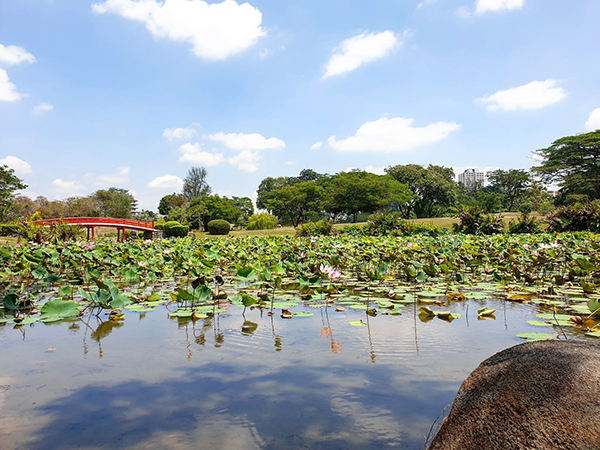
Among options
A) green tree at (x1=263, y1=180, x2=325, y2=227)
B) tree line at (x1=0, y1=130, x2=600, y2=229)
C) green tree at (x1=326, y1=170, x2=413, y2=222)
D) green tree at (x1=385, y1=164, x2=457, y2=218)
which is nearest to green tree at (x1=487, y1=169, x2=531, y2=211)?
tree line at (x1=0, y1=130, x2=600, y2=229)

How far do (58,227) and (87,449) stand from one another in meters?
8.88

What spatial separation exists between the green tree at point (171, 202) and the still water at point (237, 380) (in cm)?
4466

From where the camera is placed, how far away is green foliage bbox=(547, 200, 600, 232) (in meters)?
11.5

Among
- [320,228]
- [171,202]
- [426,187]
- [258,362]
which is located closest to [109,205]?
[171,202]

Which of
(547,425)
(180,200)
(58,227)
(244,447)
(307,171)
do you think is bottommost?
(244,447)

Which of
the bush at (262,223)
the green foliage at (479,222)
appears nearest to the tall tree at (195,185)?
the bush at (262,223)

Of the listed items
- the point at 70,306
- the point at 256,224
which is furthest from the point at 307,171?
the point at 70,306

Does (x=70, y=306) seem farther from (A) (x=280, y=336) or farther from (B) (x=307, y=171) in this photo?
(B) (x=307, y=171)

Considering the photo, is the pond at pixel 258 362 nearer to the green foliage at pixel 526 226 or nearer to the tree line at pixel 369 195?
the green foliage at pixel 526 226

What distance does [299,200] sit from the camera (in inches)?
1342

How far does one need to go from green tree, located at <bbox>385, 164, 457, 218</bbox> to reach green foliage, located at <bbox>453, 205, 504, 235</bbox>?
2343 centimetres

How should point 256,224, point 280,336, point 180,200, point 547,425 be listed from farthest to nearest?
1. point 180,200
2. point 256,224
3. point 280,336
4. point 547,425

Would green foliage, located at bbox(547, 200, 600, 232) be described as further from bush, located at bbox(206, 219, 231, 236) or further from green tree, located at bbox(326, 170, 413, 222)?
bush, located at bbox(206, 219, 231, 236)

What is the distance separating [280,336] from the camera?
2459mm
